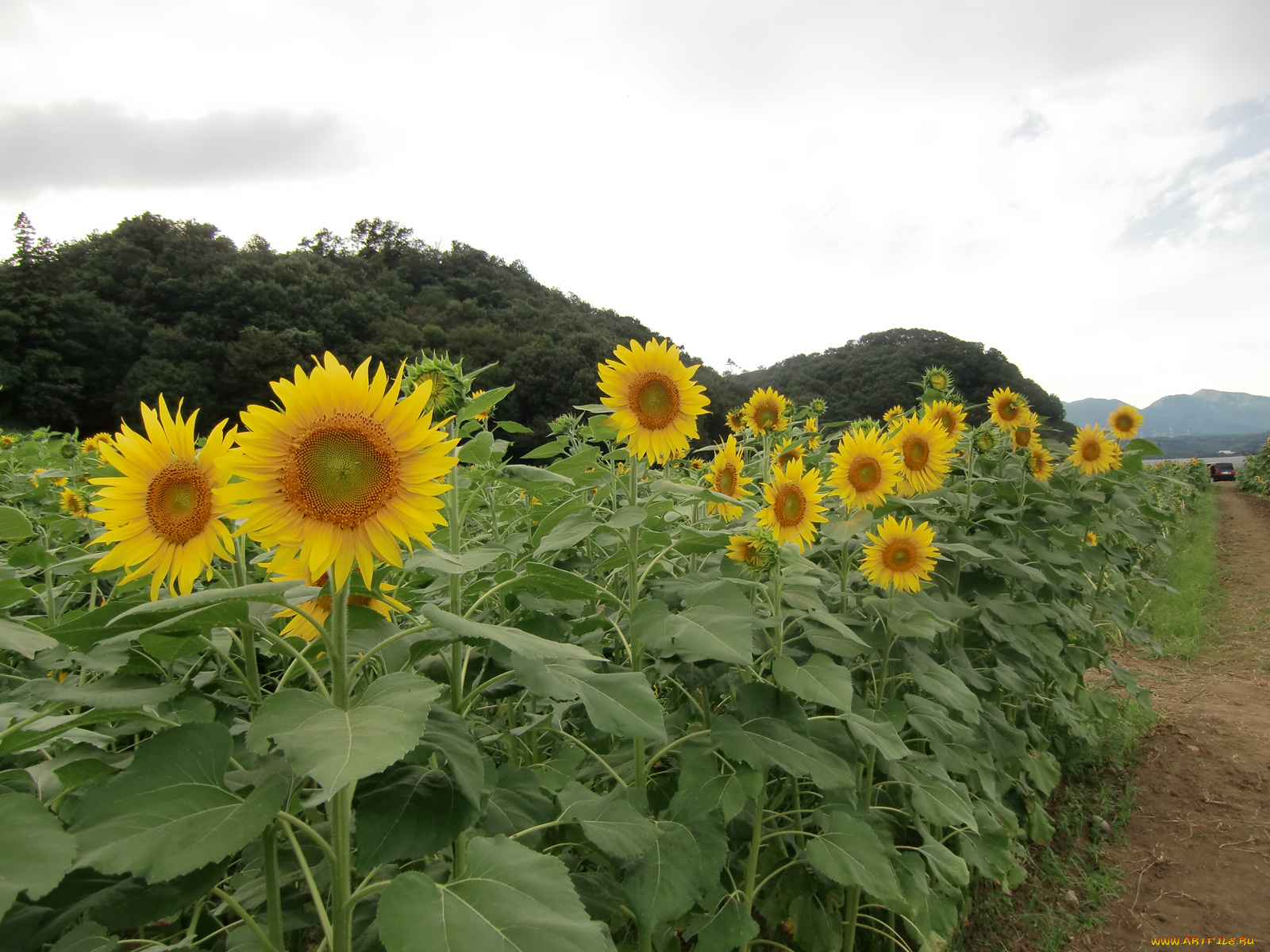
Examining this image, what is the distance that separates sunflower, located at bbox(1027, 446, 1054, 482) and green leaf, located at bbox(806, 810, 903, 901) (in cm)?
277

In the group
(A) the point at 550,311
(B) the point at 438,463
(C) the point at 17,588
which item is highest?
(A) the point at 550,311

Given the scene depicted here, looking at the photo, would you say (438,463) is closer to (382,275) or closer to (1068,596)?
(1068,596)

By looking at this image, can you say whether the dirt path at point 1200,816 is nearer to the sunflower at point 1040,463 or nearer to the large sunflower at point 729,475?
the sunflower at point 1040,463

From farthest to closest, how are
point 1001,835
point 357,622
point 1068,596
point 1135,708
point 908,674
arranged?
point 1135,708, point 1068,596, point 1001,835, point 908,674, point 357,622

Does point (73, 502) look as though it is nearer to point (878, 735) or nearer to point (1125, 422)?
point (878, 735)

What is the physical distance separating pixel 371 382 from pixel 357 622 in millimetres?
425

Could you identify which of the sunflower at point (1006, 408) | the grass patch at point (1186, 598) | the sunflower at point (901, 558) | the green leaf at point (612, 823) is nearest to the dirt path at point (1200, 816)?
the grass patch at point (1186, 598)

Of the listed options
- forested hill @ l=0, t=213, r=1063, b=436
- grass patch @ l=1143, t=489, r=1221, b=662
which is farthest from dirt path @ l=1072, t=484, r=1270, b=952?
forested hill @ l=0, t=213, r=1063, b=436

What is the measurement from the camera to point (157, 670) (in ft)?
4.02

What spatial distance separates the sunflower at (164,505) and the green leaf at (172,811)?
1.07 ft

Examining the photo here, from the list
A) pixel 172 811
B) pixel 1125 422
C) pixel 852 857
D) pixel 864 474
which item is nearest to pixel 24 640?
pixel 172 811

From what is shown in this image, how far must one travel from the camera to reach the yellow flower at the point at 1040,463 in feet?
13.5

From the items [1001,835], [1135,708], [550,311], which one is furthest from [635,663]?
[550,311]

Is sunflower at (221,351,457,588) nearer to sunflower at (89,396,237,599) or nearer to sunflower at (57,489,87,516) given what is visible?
sunflower at (89,396,237,599)
